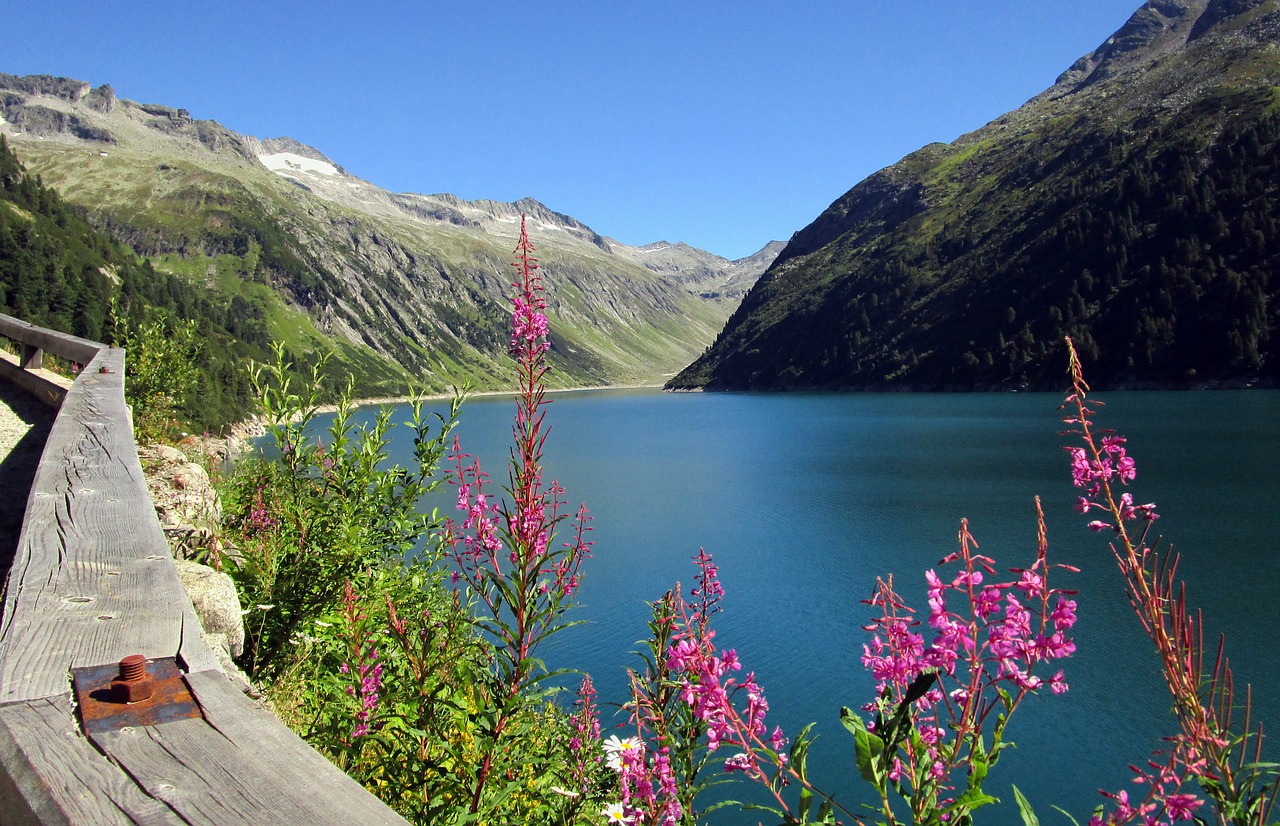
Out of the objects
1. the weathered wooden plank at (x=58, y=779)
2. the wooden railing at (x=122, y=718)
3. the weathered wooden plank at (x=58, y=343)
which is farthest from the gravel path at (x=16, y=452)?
the weathered wooden plank at (x=58, y=779)

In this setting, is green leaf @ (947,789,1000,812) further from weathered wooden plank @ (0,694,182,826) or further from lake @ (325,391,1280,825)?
lake @ (325,391,1280,825)

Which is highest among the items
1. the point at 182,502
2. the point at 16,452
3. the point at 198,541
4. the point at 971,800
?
the point at 16,452

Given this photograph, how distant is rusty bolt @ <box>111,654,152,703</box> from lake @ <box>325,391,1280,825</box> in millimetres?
4221

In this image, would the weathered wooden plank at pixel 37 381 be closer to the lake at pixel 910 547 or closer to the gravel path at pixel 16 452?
the gravel path at pixel 16 452

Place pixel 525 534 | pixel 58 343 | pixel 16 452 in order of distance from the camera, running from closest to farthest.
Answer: pixel 525 534 → pixel 16 452 → pixel 58 343

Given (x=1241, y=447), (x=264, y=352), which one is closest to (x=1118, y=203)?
(x=1241, y=447)

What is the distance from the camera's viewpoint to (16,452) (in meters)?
6.50

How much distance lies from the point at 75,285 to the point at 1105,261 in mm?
153414

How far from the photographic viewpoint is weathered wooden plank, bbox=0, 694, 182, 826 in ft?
4.38

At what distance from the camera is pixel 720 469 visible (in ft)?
185

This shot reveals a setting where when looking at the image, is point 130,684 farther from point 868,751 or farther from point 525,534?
point 868,751

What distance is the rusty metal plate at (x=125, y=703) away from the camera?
5.45ft

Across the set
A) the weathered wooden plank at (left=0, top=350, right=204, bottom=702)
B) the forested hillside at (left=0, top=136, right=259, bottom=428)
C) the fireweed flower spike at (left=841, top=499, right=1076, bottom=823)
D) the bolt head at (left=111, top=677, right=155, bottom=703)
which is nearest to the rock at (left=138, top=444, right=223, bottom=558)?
the weathered wooden plank at (left=0, top=350, right=204, bottom=702)

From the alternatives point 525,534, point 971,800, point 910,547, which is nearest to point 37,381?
point 525,534
